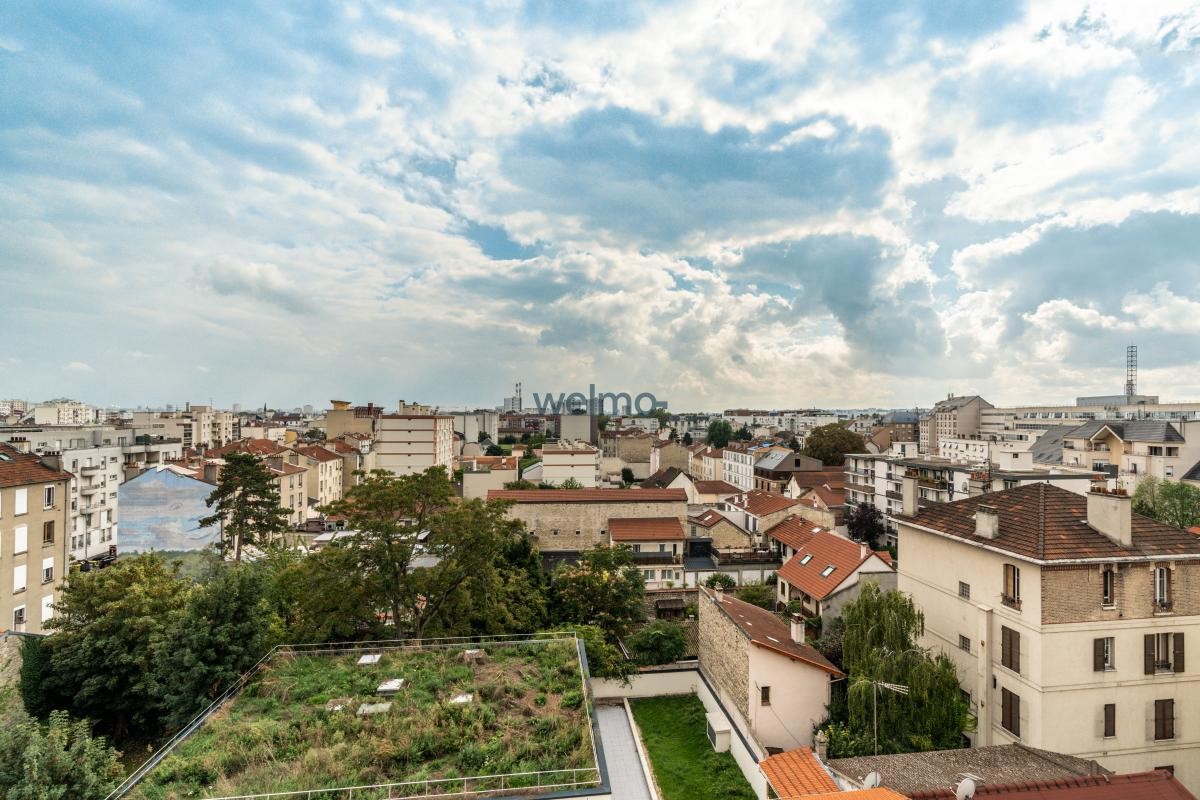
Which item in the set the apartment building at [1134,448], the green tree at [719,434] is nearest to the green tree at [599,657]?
the apartment building at [1134,448]

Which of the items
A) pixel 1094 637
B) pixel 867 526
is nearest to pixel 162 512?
pixel 867 526

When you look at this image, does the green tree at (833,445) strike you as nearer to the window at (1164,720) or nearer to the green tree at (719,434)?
the green tree at (719,434)

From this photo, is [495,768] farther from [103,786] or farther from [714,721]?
[714,721]

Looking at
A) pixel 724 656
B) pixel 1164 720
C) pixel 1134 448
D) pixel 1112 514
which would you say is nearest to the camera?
pixel 1164 720

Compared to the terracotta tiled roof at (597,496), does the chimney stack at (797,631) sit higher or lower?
lower

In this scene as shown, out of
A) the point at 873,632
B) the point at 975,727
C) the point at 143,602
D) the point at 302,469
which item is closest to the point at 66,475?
the point at 143,602

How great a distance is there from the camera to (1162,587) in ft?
51.4

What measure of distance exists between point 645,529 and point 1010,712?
64.1ft

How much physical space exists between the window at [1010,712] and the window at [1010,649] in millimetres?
758

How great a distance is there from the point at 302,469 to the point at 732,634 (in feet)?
147

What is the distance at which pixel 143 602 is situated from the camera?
17125 millimetres

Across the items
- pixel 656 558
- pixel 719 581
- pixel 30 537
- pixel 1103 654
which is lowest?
pixel 719 581

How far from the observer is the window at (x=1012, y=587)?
15.9 meters

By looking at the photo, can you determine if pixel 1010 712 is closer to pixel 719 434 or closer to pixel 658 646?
pixel 658 646
